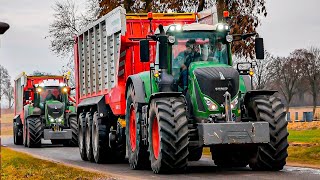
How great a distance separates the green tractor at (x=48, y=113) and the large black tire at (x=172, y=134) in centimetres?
1995

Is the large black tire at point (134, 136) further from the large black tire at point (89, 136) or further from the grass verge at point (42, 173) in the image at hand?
the large black tire at point (89, 136)

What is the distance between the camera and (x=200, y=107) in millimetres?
14273

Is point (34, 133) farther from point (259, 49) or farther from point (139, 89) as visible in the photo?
point (259, 49)

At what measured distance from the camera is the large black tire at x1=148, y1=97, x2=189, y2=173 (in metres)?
13.5

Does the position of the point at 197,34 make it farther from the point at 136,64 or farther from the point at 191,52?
the point at 136,64

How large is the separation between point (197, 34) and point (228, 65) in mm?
943

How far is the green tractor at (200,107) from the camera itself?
44.5ft

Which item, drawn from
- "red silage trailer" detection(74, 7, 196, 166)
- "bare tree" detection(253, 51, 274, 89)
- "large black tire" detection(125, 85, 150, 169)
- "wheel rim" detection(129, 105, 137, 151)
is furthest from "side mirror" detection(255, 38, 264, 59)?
"bare tree" detection(253, 51, 274, 89)

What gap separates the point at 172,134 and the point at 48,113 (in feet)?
73.4

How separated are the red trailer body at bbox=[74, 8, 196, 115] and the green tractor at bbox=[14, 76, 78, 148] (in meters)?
12.7

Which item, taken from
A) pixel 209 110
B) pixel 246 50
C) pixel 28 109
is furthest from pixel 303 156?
pixel 28 109

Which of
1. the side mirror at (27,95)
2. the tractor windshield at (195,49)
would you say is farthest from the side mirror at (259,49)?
the side mirror at (27,95)

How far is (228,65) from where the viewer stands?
49.3 ft

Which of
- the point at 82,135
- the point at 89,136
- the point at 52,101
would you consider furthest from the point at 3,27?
the point at 52,101
